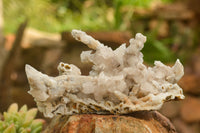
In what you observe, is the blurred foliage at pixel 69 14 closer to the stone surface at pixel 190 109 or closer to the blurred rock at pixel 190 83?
the blurred rock at pixel 190 83

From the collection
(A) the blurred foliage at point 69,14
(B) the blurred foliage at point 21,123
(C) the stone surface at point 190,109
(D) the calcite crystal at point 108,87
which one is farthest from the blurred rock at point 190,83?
(D) the calcite crystal at point 108,87

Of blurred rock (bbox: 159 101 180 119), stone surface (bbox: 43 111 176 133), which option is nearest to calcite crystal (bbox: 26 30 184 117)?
stone surface (bbox: 43 111 176 133)

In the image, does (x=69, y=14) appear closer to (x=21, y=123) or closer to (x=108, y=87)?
(x=21, y=123)

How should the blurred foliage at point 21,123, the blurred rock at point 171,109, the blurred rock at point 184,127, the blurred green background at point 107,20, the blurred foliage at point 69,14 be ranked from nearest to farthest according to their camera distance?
1. the blurred foliage at point 21,123
2. the blurred rock at point 171,109
3. the blurred rock at point 184,127
4. the blurred green background at point 107,20
5. the blurred foliage at point 69,14

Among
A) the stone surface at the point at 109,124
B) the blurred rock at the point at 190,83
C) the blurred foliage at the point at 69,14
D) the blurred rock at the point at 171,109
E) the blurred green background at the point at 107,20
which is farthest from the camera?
the blurred foliage at the point at 69,14

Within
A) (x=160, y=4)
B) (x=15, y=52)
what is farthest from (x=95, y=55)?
(x=160, y=4)
